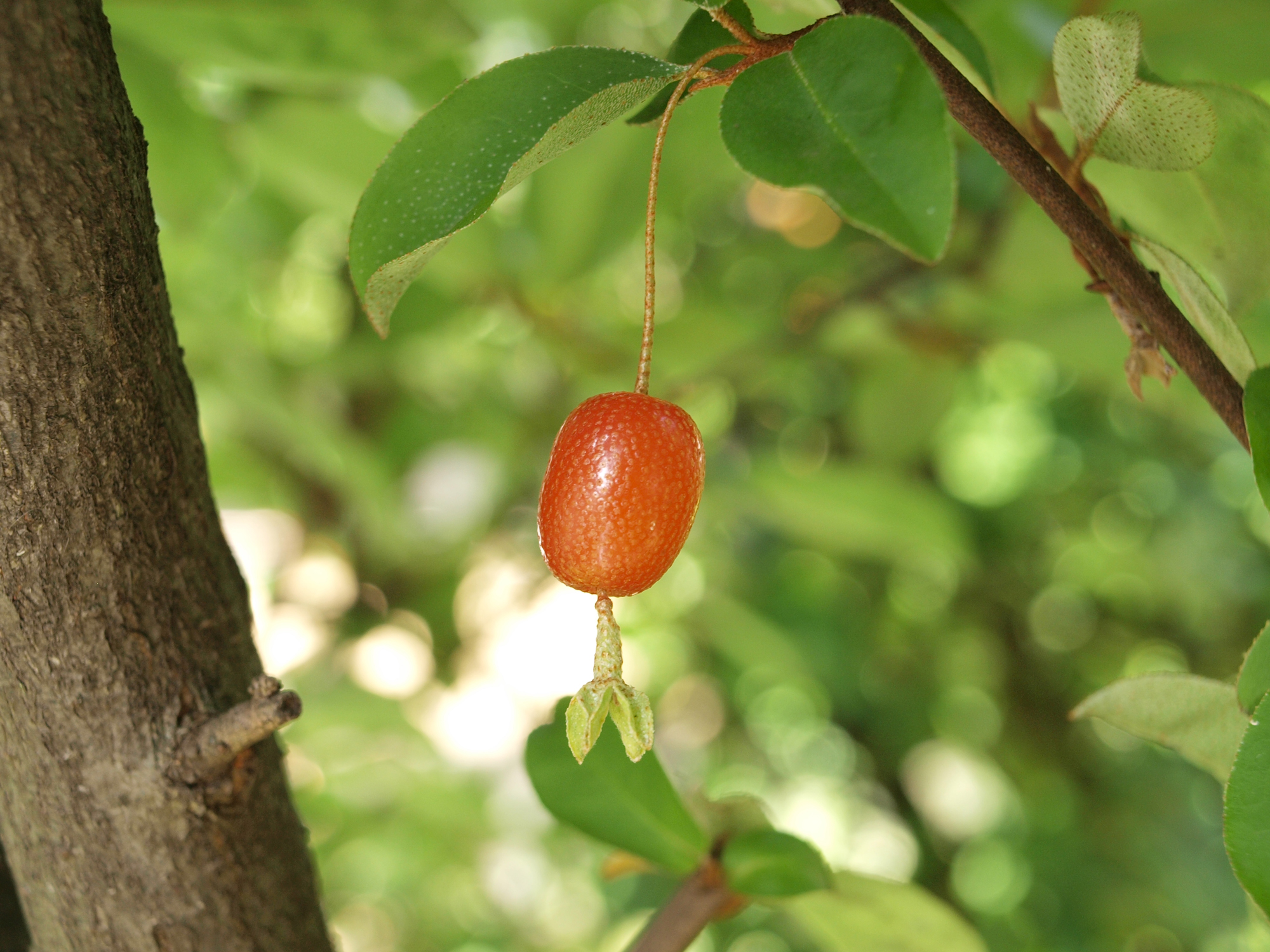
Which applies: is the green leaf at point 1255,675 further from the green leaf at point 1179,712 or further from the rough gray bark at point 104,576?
the rough gray bark at point 104,576

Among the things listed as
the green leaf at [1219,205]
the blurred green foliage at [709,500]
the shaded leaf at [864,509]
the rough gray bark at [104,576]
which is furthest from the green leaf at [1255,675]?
the shaded leaf at [864,509]

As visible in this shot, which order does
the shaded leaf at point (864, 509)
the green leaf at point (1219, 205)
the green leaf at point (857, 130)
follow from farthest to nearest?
the shaded leaf at point (864, 509) → the green leaf at point (1219, 205) → the green leaf at point (857, 130)

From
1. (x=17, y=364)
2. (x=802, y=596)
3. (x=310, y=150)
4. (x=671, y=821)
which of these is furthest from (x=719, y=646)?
(x=17, y=364)

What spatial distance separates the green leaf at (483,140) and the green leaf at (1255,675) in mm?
285

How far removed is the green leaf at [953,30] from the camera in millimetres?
413

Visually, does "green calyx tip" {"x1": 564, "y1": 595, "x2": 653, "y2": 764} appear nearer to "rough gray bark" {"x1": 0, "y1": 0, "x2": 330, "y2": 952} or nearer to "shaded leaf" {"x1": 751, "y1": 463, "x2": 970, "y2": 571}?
"rough gray bark" {"x1": 0, "y1": 0, "x2": 330, "y2": 952}

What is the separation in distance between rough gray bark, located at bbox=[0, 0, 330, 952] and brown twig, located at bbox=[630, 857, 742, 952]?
0.16 metres

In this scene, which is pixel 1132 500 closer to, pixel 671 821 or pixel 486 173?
pixel 671 821

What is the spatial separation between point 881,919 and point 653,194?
0.39m

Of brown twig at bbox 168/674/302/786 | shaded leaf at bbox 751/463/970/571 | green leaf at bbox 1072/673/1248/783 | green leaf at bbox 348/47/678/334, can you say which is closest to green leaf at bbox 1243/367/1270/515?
green leaf at bbox 1072/673/1248/783

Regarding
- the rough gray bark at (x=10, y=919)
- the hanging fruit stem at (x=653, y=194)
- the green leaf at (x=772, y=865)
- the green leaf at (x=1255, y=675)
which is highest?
the hanging fruit stem at (x=653, y=194)

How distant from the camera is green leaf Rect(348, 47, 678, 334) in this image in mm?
337

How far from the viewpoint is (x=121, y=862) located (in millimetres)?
410

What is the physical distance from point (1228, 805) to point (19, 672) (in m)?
0.41
